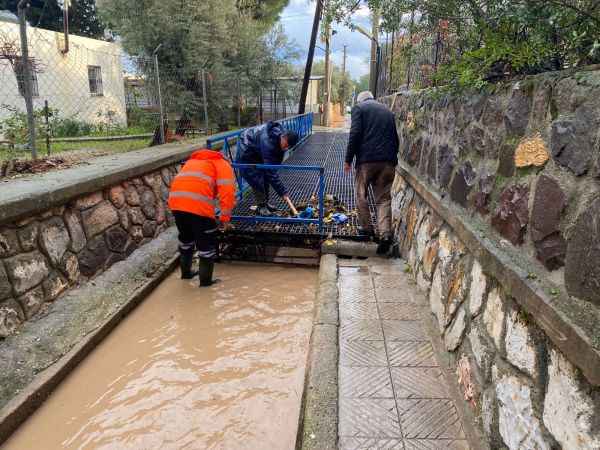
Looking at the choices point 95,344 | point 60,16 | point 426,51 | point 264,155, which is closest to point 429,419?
point 95,344

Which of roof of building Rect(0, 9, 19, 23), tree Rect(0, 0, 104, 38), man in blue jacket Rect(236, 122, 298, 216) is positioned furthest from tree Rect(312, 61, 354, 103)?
man in blue jacket Rect(236, 122, 298, 216)

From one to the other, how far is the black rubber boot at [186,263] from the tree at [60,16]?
2102 centimetres

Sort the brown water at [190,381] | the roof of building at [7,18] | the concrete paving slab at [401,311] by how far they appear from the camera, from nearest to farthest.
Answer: the brown water at [190,381]
the concrete paving slab at [401,311]
the roof of building at [7,18]

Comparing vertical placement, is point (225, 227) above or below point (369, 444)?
above

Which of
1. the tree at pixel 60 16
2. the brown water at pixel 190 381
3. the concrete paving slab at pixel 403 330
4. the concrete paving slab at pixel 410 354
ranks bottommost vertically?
the brown water at pixel 190 381

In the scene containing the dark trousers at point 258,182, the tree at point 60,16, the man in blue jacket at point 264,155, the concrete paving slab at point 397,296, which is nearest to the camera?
the concrete paving slab at point 397,296

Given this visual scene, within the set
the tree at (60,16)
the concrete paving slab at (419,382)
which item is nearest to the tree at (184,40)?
the concrete paving slab at (419,382)

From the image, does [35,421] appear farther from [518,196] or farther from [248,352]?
[518,196]

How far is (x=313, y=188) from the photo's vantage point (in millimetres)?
7906

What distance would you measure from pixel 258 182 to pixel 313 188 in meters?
1.91

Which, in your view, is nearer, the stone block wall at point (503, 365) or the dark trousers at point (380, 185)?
the stone block wall at point (503, 365)

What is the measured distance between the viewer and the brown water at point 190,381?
109 inches

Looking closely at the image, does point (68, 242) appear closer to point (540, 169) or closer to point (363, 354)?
point (363, 354)

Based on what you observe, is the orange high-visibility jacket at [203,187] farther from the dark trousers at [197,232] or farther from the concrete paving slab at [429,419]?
the concrete paving slab at [429,419]
